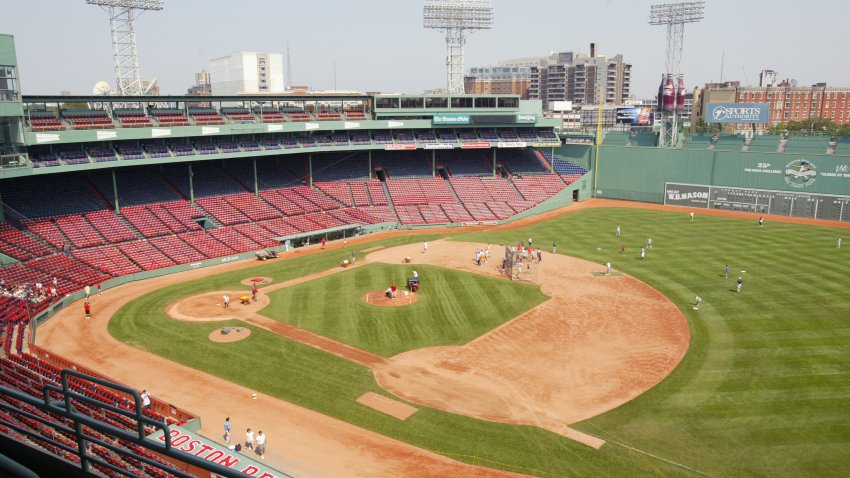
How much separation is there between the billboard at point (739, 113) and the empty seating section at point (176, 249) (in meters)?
69.0

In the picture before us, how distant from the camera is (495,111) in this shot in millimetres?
81375

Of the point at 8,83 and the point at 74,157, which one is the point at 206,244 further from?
the point at 8,83

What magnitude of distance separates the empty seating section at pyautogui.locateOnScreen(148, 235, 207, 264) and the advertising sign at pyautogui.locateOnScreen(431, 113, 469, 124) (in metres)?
37.2

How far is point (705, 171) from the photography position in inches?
3054

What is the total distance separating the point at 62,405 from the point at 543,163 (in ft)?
288

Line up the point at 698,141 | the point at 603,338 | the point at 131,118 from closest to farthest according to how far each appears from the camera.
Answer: the point at 603,338 → the point at 131,118 → the point at 698,141

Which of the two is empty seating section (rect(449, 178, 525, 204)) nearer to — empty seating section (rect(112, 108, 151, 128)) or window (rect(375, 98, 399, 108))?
window (rect(375, 98, 399, 108))

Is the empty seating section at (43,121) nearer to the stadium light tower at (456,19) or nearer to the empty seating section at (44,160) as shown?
the empty seating section at (44,160)

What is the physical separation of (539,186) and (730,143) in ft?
84.7

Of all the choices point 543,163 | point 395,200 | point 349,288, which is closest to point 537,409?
point 349,288

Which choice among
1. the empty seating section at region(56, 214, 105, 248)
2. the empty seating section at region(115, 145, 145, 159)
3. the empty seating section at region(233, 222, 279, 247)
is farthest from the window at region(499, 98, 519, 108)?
the empty seating section at region(56, 214, 105, 248)

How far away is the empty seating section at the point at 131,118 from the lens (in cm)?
5969

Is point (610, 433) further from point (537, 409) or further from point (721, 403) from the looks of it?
point (721, 403)

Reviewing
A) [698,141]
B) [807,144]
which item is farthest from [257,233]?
[807,144]
